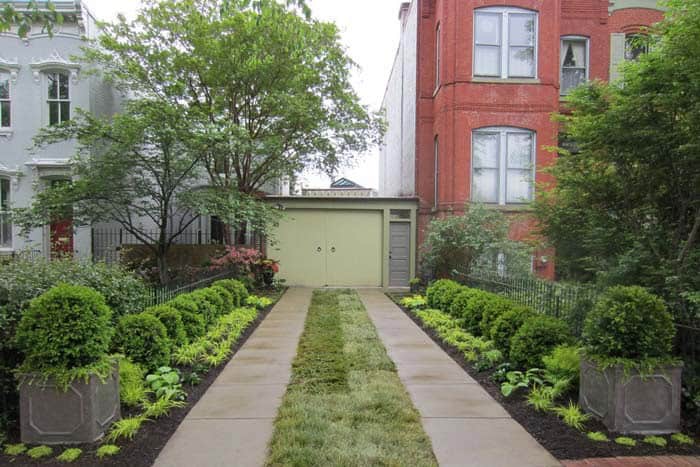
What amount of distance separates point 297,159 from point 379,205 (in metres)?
2.94

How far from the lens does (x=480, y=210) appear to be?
1176 cm

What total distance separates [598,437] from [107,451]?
3871mm

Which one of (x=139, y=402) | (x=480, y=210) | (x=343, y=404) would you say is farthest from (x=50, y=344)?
(x=480, y=210)

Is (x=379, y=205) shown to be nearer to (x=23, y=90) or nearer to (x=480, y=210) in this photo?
(x=480, y=210)

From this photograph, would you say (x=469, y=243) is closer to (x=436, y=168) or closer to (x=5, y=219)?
(x=436, y=168)

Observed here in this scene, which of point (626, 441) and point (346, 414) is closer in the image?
point (626, 441)

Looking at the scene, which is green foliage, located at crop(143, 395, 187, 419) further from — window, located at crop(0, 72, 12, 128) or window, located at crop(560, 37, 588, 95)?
window, located at crop(560, 37, 588, 95)

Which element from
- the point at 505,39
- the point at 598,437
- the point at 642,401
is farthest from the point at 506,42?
the point at 598,437

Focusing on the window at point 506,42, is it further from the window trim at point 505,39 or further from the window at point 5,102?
the window at point 5,102

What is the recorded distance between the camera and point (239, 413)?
178 inches

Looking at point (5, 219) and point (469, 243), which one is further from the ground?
point (5, 219)

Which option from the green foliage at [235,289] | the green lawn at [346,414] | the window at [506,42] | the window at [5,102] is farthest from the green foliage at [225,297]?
the window at [5,102]

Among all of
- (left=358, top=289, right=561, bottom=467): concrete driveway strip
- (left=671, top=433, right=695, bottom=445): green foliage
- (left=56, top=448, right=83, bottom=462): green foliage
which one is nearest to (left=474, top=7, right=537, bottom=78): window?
(left=358, top=289, right=561, bottom=467): concrete driveway strip

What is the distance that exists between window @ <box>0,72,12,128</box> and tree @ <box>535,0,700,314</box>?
1520 cm
